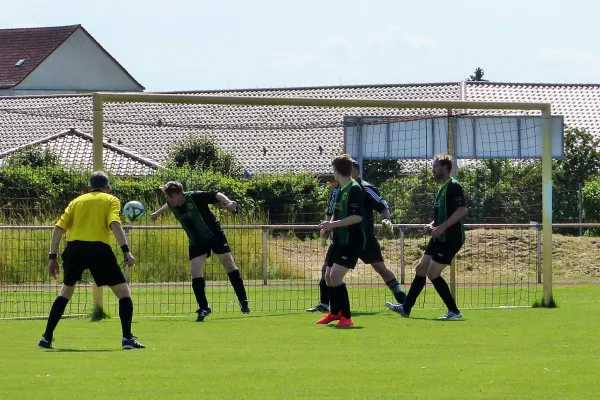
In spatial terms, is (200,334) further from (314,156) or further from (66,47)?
(66,47)

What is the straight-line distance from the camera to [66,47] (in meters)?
69.1

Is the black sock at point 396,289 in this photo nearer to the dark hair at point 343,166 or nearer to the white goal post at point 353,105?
the white goal post at point 353,105

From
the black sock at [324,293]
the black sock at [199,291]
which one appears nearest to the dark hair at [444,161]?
the black sock at [324,293]

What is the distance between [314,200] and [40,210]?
15.6 feet

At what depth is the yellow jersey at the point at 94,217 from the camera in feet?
37.8

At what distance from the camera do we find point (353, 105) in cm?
1581

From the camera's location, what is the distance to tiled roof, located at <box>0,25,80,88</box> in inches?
2616

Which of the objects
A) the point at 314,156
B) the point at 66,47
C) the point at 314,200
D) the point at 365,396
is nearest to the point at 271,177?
the point at 314,200

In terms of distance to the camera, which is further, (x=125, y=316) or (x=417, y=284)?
(x=417, y=284)

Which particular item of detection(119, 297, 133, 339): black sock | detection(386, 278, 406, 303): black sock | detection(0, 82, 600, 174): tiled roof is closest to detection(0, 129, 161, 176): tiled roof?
detection(0, 82, 600, 174): tiled roof

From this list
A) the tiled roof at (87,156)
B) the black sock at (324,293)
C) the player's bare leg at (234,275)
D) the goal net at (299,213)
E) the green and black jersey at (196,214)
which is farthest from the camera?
the tiled roof at (87,156)

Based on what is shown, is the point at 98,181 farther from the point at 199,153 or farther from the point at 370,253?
the point at 199,153

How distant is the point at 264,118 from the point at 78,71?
124 ft

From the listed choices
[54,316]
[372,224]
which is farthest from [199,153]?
[54,316]
